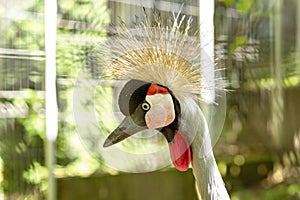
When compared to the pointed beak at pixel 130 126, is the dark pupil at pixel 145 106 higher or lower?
higher

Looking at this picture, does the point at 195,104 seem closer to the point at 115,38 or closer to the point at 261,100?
the point at 115,38

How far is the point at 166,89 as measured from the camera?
88 centimetres

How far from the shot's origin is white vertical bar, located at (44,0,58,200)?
119 centimetres

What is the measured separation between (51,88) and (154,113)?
0.38m

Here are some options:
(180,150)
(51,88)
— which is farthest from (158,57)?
(51,88)

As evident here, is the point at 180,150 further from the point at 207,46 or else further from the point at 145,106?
the point at 207,46

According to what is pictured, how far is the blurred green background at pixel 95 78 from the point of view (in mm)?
1144

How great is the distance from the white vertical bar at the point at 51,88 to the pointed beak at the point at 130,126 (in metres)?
0.25

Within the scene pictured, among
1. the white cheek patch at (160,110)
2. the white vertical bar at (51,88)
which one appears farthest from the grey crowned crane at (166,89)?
the white vertical bar at (51,88)

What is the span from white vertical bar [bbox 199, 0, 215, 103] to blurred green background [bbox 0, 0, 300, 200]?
0.10ft

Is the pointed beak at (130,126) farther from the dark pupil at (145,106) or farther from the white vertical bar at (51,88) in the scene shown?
the white vertical bar at (51,88)

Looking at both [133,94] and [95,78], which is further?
[95,78]

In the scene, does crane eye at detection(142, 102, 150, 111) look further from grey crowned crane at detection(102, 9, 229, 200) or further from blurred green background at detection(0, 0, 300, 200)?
blurred green background at detection(0, 0, 300, 200)

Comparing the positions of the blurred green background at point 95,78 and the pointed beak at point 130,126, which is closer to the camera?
the pointed beak at point 130,126
